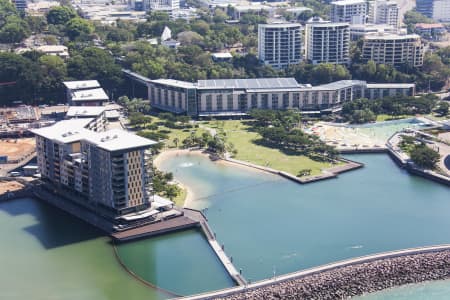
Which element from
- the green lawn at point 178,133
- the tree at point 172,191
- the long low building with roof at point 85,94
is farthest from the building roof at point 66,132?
the long low building with roof at point 85,94

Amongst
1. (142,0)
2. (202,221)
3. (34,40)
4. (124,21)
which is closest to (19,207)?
(202,221)

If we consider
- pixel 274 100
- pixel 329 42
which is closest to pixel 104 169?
pixel 274 100

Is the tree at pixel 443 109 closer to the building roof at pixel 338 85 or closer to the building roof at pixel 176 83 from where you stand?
the building roof at pixel 338 85

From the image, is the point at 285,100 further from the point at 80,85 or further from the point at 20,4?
the point at 20,4

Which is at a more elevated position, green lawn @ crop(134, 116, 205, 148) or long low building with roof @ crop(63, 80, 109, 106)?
long low building with roof @ crop(63, 80, 109, 106)

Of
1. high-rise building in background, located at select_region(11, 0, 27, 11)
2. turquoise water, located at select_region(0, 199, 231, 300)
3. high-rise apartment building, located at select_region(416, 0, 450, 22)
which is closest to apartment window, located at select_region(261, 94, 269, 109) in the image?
turquoise water, located at select_region(0, 199, 231, 300)

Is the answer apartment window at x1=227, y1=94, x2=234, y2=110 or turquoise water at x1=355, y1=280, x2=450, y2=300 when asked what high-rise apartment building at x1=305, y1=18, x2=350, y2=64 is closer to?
apartment window at x1=227, y1=94, x2=234, y2=110
